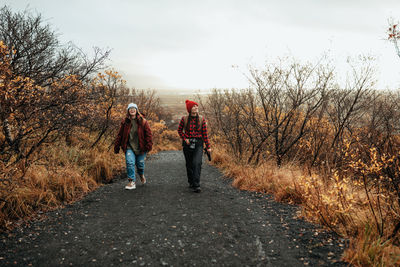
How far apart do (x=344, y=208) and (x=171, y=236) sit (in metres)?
2.56

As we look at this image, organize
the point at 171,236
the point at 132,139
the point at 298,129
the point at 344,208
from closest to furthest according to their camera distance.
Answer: the point at 344,208
the point at 171,236
the point at 132,139
the point at 298,129

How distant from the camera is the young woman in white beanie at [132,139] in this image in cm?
575

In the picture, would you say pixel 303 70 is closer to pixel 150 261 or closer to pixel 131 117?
pixel 131 117

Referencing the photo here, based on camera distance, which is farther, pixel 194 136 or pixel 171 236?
pixel 194 136

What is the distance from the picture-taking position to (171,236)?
3.44 m

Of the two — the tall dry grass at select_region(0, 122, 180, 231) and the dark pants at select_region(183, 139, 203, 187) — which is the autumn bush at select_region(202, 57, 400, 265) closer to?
the dark pants at select_region(183, 139, 203, 187)

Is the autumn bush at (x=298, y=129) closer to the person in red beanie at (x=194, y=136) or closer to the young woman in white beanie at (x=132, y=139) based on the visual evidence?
the person in red beanie at (x=194, y=136)

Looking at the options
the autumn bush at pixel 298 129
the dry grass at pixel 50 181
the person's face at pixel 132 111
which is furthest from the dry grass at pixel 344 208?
the dry grass at pixel 50 181

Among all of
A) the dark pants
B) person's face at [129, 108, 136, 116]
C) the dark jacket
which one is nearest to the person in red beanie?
the dark pants

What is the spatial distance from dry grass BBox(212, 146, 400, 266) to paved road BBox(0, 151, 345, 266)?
222mm

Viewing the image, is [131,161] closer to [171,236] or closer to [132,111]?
[132,111]

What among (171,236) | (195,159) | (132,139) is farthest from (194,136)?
(171,236)

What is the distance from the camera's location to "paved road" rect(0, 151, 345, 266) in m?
2.80

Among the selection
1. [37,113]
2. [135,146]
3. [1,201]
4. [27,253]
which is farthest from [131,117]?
[27,253]
